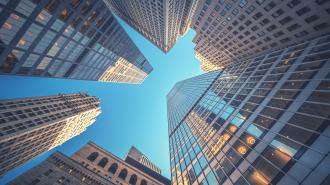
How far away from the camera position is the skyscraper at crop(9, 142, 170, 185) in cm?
4231

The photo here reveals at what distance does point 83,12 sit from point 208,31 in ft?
130

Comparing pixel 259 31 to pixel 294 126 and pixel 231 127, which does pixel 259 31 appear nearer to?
pixel 231 127

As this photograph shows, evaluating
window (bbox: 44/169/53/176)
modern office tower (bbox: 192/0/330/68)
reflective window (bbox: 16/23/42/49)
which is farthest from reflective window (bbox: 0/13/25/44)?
modern office tower (bbox: 192/0/330/68)

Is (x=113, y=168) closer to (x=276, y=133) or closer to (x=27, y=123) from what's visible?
(x=27, y=123)

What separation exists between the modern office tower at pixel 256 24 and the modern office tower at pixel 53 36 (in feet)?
99.7

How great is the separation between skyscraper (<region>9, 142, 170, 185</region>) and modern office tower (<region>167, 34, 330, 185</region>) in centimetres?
2702

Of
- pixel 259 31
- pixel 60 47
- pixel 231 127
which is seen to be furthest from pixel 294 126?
→ pixel 60 47

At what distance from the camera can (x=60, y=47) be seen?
45344mm

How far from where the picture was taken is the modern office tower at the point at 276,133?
15.0 metres

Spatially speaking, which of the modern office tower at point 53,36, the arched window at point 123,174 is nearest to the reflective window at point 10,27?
the modern office tower at point 53,36

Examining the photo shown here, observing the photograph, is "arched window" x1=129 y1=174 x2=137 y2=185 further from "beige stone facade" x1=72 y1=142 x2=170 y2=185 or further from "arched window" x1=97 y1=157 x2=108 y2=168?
"arched window" x1=97 y1=157 x2=108 y2=168

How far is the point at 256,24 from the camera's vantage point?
4519 cm

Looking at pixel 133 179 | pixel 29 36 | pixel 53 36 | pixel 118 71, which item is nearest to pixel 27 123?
pixel 133 179

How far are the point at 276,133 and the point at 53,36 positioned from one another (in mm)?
43030
